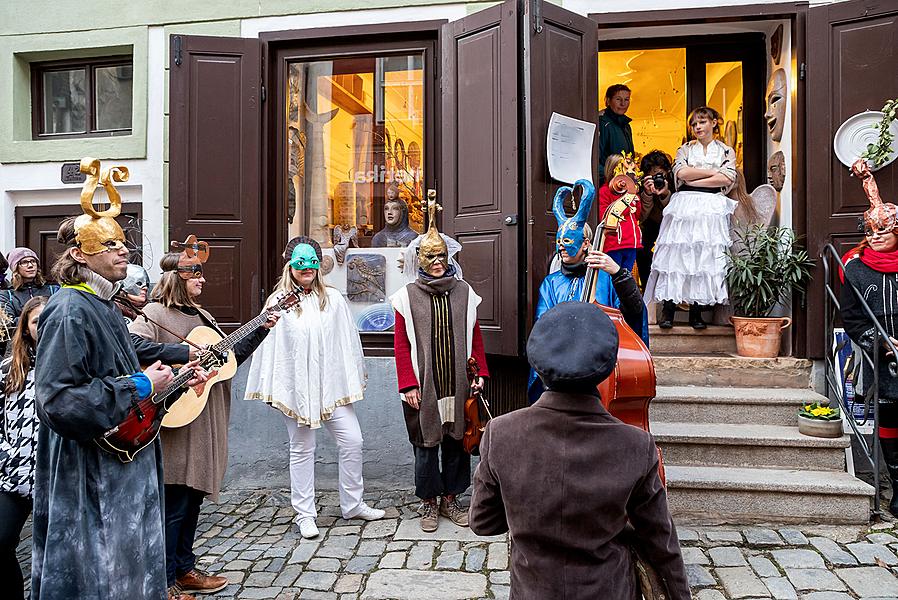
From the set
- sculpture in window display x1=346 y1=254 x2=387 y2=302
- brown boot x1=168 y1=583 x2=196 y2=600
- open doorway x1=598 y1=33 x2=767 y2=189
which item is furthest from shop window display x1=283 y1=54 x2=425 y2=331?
brown boot x1=168 y1=583 x2=196 y2=600

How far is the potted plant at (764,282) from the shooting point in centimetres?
566

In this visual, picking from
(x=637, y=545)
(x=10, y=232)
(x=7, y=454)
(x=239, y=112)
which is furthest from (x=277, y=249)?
(x=637, y=545)

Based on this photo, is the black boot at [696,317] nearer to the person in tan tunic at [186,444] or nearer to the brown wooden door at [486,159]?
the brown wooden door at [486,159]

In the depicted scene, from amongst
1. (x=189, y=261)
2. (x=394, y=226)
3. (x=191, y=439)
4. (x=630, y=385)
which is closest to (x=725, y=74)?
(x=394, y=226)

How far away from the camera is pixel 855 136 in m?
5.53

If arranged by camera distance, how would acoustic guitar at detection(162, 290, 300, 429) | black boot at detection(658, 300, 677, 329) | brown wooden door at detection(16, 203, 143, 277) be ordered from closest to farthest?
acoustic guitar at detection(162, 290, 300, 429), black boot at detection(658, 300, 677, 329), brown wooden door at detection(16, 203, 143, 277)

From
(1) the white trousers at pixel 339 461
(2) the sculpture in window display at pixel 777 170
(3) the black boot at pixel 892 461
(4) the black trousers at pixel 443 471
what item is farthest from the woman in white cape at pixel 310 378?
(2) the sculpture in window display at pixel 777 170

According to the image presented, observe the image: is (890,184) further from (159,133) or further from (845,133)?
(159,133)

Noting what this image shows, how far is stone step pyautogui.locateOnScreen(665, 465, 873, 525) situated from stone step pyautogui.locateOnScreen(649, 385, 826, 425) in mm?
616

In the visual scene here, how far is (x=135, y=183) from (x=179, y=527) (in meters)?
3.92

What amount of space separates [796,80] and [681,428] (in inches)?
121

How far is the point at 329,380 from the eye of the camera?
490cm

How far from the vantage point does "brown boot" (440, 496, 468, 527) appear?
4877mm

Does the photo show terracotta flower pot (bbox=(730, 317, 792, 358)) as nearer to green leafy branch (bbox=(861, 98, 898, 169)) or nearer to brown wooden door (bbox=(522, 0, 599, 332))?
green leafy branch (bbox=(861, 98, 898, 169))
